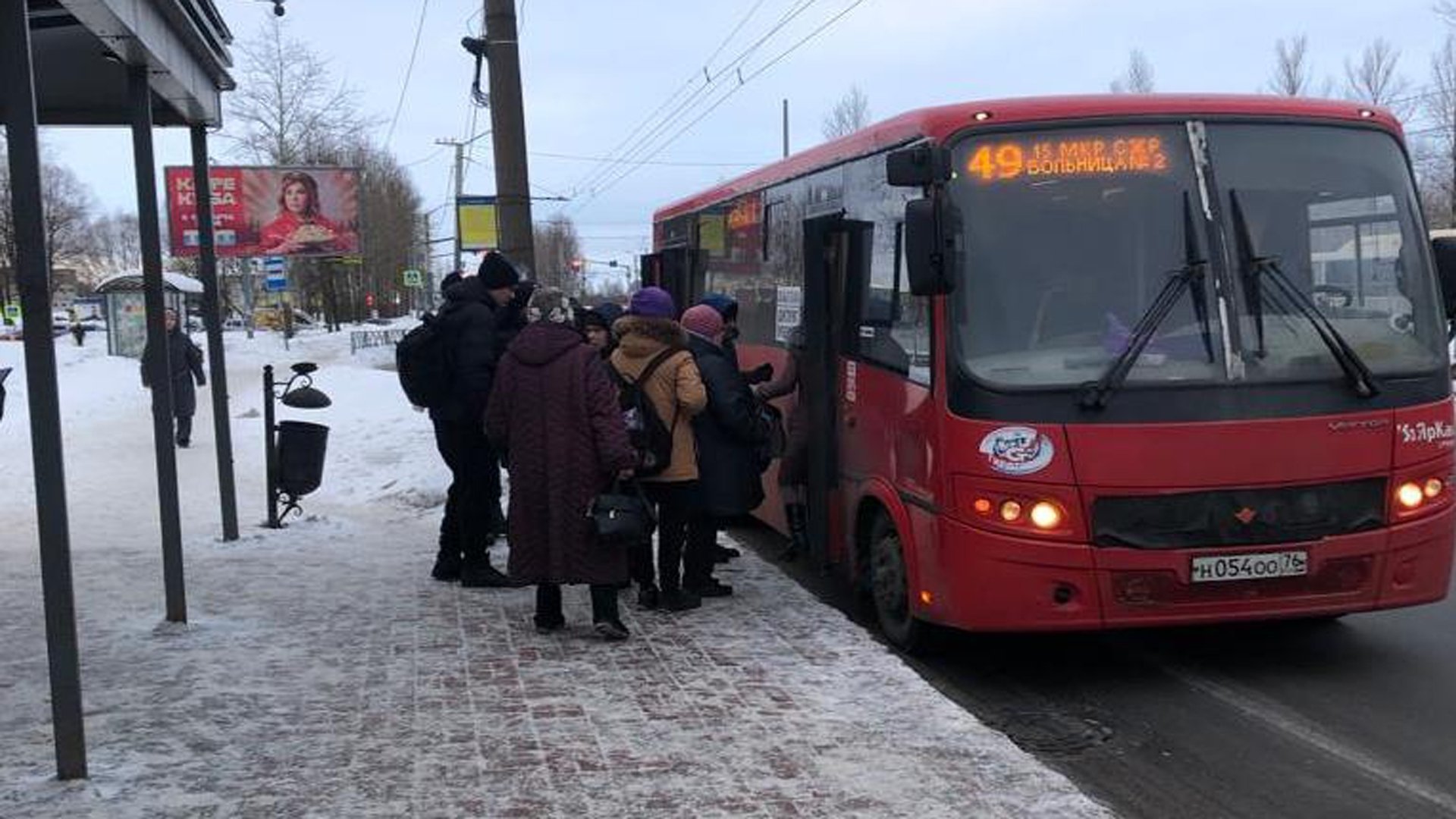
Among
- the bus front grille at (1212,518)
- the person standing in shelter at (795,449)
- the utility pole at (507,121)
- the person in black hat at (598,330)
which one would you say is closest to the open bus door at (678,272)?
the utility pole at (507,121)

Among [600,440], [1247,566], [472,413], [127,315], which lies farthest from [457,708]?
[127,315]

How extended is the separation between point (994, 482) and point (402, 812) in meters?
2.73

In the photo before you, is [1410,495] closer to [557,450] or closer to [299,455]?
[557,450]

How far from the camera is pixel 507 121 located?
39.6 feet

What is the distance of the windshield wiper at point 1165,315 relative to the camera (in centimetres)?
542

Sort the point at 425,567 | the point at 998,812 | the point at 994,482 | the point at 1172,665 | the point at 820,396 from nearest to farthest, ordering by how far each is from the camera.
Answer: the point at 998,812
the point at 994,482
the point at 1172,665
the point at 820,396
the point at 425,567

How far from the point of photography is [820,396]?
7.60 metres

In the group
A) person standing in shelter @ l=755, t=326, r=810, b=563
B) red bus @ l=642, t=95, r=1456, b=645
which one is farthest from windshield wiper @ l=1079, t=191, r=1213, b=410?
person standing in shelter @ l=755, t=326, r=810, b=563

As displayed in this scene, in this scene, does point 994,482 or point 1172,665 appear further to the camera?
point 1172,665

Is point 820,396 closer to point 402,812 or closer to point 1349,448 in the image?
point 1349,448

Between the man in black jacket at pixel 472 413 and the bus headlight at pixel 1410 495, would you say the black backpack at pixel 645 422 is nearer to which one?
the man in black jacket at pixel 472 413

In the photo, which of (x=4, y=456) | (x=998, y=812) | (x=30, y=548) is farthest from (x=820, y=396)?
(x=4, y=456)

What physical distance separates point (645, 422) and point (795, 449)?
4.78ft

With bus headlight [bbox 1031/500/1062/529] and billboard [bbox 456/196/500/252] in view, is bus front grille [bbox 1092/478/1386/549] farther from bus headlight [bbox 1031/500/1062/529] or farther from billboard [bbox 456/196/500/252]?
billboard [bbox 456/196/500/252]
